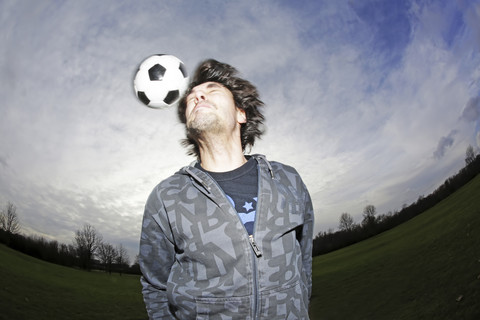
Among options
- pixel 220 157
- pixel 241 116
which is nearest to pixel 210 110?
pixel 220 157

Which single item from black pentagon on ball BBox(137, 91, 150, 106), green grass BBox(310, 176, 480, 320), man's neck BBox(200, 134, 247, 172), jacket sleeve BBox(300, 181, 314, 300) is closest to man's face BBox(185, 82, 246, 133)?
man's neck BBox(200, 134, 247, 172)

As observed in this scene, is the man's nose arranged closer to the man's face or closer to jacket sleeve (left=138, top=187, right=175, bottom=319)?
the man's face

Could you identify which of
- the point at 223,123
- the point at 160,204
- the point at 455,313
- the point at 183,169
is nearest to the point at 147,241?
the point at 160,204

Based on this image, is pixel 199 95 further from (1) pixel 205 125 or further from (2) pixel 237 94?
(2) pixel 237 94

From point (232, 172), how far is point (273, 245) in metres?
0.60

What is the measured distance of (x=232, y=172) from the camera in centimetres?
187

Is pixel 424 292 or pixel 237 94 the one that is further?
pixel 424 292

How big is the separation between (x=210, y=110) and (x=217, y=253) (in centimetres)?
107

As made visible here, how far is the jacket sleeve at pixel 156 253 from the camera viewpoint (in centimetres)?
167

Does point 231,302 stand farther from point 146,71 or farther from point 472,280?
point 472,280

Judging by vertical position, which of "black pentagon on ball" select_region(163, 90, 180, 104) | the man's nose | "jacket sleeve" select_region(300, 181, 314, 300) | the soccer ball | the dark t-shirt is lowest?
"jacket sleeve" select_region(300, 181, 314, 300)

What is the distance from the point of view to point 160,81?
375cm

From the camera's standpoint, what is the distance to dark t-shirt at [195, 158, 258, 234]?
163 centimetres

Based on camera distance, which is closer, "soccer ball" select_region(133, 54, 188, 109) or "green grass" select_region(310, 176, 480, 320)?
"soccer ball" select_region(133, 54, 188, 109)
